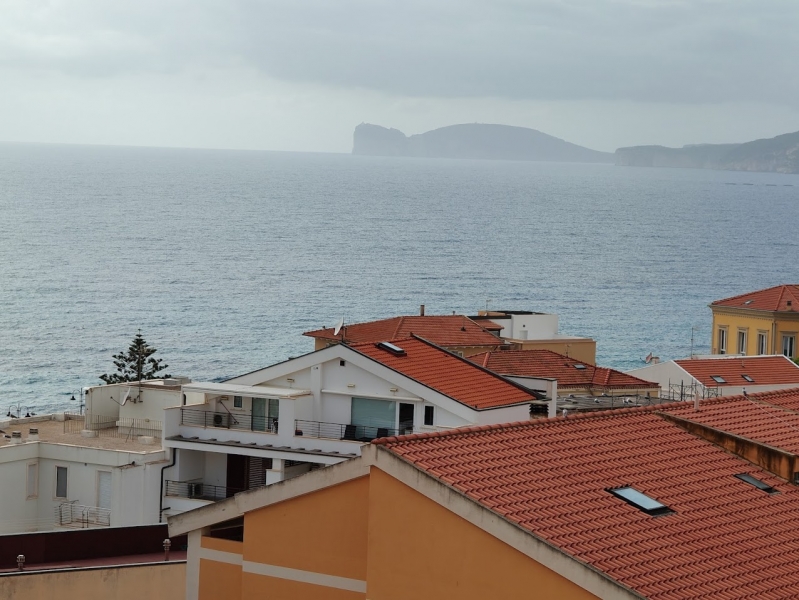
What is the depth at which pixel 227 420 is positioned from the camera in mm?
33500

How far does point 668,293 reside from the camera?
469 ft

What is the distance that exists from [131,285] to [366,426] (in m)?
107

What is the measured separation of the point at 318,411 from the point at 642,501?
1642 centimetres

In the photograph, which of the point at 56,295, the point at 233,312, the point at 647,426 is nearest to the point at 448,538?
the point at 647,426

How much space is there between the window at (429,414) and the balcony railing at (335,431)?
152cm

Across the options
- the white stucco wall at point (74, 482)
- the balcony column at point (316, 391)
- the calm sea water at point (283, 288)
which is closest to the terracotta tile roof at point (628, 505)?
the balcony column at point (316, 391)

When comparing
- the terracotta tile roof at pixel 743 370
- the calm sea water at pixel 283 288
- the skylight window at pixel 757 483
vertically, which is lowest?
the calm sea water at pixel 283 288

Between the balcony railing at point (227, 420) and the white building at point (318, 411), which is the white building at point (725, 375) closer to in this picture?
the white building at point (318, 411)

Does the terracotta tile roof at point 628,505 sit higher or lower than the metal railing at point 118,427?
higher

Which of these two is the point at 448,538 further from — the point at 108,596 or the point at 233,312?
the point at 233,312

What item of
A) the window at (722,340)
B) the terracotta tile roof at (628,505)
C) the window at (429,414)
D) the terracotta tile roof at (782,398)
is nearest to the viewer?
the terracotta tile roof at (628,505)

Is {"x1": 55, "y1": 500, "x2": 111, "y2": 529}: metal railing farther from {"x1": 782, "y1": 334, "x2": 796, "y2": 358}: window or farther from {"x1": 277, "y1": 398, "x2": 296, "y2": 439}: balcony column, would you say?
{"x1": 782, "y1": 334, "x2": 796, "y2": 358}: window

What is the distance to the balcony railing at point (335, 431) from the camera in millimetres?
31688

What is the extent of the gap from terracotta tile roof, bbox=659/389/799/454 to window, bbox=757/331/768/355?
41.3 metres
